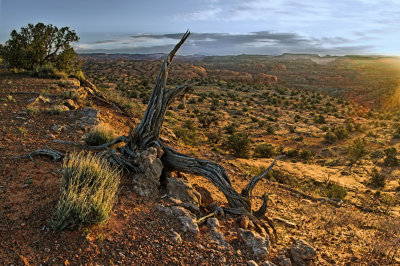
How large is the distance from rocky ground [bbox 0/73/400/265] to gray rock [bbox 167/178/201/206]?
0.06 ft

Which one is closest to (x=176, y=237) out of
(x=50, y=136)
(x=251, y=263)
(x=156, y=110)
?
(x=251, y=263)

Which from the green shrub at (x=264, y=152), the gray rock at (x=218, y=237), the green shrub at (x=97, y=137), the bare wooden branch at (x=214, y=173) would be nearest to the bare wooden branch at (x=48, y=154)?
the green shrub at (x=97, y=137)

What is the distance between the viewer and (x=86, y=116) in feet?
28.5

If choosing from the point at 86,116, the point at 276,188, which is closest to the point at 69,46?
the point at 86,116

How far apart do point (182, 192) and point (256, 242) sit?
1.61 metres

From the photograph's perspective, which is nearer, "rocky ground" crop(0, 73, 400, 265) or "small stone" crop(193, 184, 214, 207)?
"rocky ground" crop(0, 73, 400, 265)

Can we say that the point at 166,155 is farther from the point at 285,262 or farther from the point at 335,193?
the point at 335,193

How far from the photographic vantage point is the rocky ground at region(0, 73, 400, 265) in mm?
3131

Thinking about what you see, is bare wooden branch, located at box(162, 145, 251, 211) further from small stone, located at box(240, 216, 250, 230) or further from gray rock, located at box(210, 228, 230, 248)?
gray rock, located at box(210, 228, 230, 248)

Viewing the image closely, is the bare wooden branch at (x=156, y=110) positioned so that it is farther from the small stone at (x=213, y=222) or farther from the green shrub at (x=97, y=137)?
the small stone at (x=213, y=222)

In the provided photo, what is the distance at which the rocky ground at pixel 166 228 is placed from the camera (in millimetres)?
3131

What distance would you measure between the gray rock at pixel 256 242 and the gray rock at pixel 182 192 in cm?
110

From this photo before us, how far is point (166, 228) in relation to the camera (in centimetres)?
379

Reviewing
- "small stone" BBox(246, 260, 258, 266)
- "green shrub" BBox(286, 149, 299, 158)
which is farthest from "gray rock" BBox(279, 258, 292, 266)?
"green shrub" BBox(286, 149, 299, 158)
